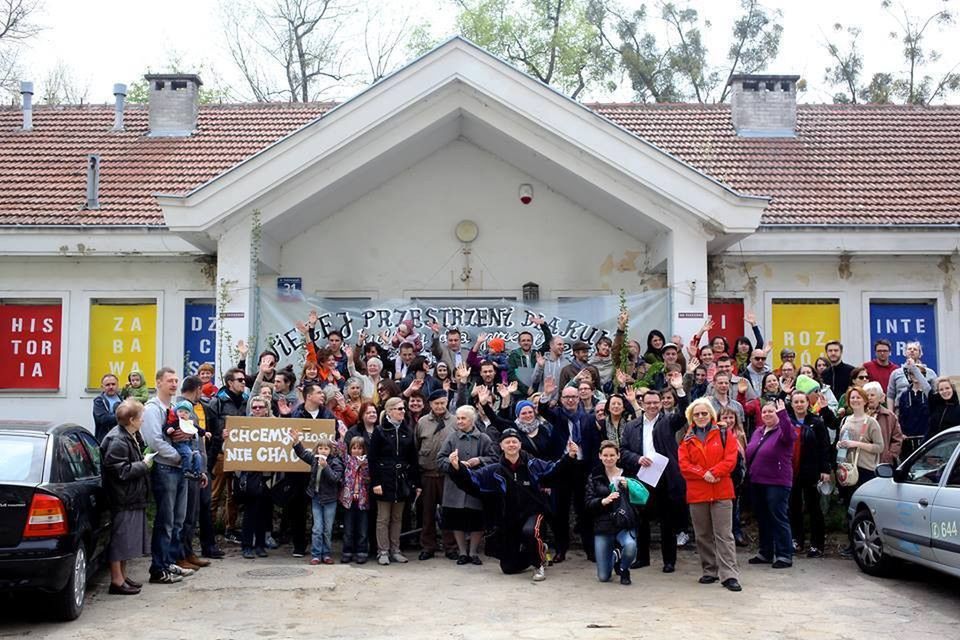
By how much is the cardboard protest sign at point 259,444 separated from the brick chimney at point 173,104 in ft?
30.4

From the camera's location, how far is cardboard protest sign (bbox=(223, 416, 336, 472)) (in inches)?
396

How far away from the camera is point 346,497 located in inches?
397

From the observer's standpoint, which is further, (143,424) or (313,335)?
(313,335)

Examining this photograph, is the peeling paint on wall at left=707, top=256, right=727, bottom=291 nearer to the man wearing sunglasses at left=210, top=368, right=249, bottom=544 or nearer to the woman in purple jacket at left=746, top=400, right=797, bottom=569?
the woman in purple jacket at left=746, top=400, right=797, bottom=569

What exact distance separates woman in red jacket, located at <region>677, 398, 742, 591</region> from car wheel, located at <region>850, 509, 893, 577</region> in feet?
4.77

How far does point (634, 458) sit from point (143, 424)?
4694 mm

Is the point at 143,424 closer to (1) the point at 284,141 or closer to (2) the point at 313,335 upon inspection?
(2) the point at 313,335

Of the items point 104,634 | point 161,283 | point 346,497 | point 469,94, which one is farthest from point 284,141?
point 104,634

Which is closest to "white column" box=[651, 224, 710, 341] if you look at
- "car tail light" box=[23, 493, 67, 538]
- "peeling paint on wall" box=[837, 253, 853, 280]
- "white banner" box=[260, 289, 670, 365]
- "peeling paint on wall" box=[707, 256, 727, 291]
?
"white banner" box=[260, 289, 670, 365]

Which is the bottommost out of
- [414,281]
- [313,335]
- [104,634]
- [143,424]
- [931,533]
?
[104,634]

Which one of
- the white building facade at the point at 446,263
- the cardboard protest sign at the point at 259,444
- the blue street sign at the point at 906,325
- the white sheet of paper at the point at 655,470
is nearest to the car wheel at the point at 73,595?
the cardboard protest sign at the point at 259,444

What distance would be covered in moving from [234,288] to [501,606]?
688 centimetres

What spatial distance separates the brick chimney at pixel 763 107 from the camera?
17.7m

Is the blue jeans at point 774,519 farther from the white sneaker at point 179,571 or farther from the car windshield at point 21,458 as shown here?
the car windshield at point 21,458
